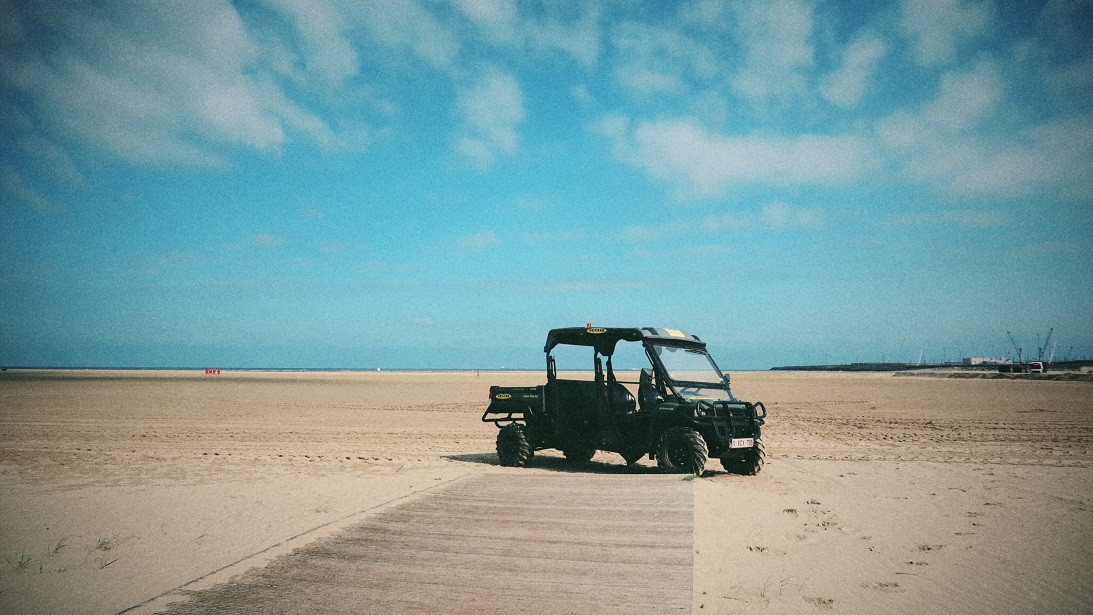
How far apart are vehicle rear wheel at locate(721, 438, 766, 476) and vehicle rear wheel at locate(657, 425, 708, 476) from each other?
94 cm

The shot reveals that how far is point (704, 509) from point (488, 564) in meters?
3.03

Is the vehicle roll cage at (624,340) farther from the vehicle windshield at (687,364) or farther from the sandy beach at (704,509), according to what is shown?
the sandy beach at (704,509)

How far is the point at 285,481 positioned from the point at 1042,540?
8456mm

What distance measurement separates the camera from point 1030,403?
25.0m

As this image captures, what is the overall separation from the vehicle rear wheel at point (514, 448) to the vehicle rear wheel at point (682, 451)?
2.34m

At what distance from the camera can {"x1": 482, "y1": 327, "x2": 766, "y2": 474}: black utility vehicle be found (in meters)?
9.27

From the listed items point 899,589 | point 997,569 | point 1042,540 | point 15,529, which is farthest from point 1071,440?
point 15,529

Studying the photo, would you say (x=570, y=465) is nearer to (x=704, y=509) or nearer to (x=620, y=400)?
(x=620, y=400)

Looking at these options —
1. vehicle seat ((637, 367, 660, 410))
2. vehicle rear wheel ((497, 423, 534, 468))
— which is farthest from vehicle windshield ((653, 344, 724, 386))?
vehicle rear wheel ((497, 423, 534, 468))

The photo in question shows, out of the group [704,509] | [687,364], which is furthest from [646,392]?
[704,509]

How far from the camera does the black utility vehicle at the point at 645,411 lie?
9273 mm

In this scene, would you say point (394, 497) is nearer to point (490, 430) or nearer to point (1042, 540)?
point (1042, 540)

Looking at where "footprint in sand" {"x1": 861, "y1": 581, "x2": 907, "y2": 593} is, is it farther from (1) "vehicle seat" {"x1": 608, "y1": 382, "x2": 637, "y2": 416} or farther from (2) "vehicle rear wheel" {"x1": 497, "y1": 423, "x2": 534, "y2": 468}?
(2) "vehicle rear wheel" {"x1": 497, "y1": 423, "x2": 534, "y2": 468}

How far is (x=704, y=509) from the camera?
6805 millimetres
